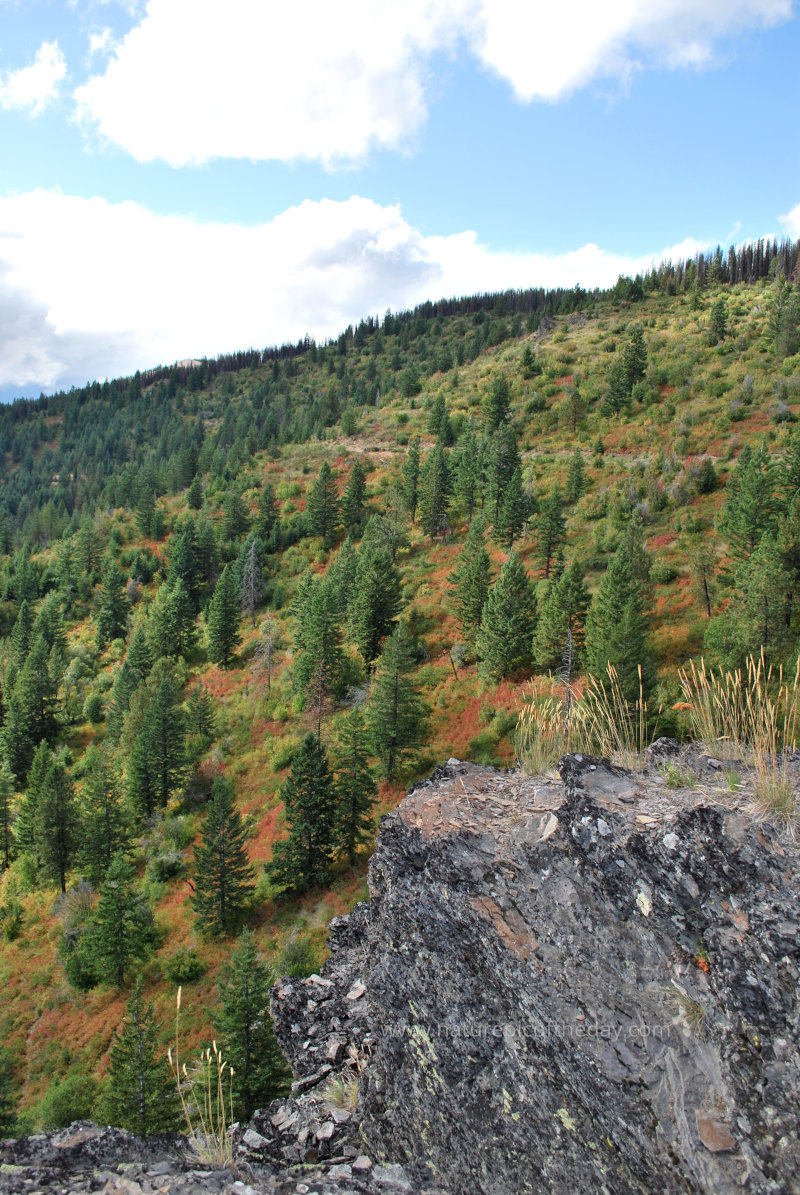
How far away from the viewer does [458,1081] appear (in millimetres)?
7863

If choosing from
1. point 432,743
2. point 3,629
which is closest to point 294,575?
point 432,743

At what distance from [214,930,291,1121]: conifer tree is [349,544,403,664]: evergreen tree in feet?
99.3

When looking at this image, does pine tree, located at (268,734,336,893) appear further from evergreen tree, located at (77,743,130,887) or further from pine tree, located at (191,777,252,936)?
evergreen tree, located at (77,743,130,887)

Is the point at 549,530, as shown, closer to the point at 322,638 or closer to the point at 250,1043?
the point at 322,638

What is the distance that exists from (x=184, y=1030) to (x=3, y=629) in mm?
72082

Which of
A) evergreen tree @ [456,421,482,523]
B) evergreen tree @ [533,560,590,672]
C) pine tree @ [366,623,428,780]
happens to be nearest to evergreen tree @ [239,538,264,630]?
evergreen tree @ [456,421,482,523]

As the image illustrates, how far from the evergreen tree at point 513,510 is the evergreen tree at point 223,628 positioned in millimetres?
28150

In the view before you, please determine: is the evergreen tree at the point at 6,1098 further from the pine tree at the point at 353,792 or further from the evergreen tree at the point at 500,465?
the evergreen tree at the point at 500,465

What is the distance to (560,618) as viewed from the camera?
35.4 m

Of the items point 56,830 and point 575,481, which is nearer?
point 56,830

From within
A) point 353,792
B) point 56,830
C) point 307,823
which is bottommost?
point 56,830

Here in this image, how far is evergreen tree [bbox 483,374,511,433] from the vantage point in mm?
79750

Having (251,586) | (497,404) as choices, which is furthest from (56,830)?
(497,404)

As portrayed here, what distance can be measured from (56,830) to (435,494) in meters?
46.7
